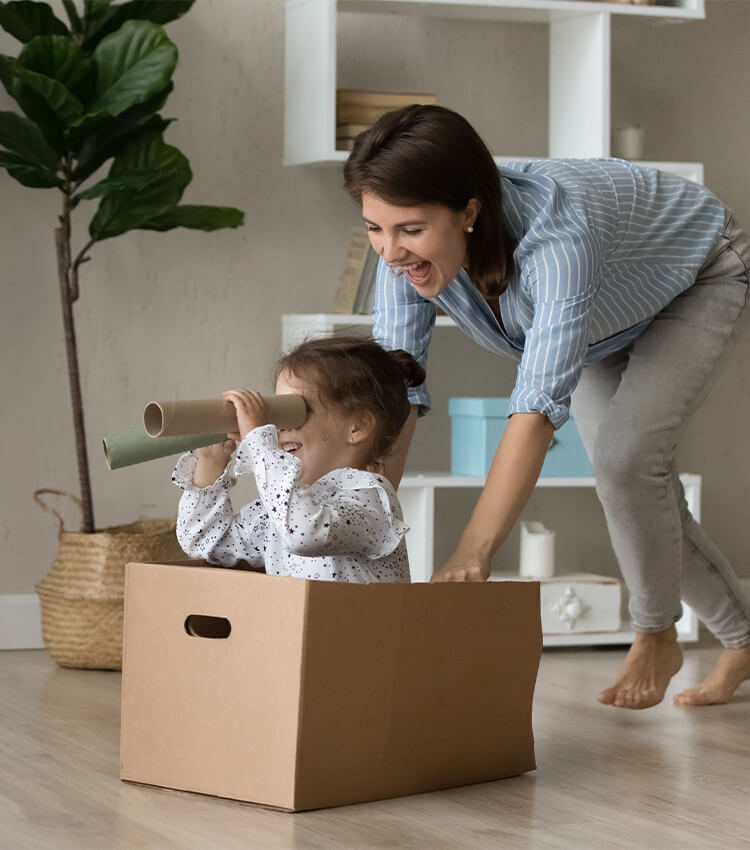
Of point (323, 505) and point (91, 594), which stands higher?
point (323, 505)

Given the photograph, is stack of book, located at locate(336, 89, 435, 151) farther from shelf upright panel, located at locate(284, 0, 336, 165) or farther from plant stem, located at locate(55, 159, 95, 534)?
plant stem, located at locate(55, 159, 95, 534)

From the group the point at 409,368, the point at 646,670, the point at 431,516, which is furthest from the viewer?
the point at 431,516

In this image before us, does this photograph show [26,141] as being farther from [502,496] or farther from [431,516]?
[502,496]

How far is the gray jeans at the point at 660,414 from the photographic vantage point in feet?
6.95

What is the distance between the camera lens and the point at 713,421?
11.6ft

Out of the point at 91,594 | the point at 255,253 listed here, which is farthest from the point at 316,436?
the point at 255,253

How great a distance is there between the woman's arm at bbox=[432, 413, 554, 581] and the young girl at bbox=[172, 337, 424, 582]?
92 mm

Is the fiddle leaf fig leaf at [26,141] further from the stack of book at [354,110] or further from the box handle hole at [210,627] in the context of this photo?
the box handle hole at [210,627]

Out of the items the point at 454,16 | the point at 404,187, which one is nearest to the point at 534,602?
the point at 404,187

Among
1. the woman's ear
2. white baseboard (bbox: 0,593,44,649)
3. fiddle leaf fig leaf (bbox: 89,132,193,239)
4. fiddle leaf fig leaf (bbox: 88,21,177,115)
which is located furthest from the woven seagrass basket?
the woman's ear

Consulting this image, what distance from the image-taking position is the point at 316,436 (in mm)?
1788

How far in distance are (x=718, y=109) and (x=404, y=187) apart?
2.04 metres

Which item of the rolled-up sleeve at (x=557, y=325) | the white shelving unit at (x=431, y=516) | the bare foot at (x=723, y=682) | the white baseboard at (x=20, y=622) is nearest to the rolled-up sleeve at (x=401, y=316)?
the rolled-up sleeve at (x=557, y=325)

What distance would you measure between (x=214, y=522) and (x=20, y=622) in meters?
1.41
